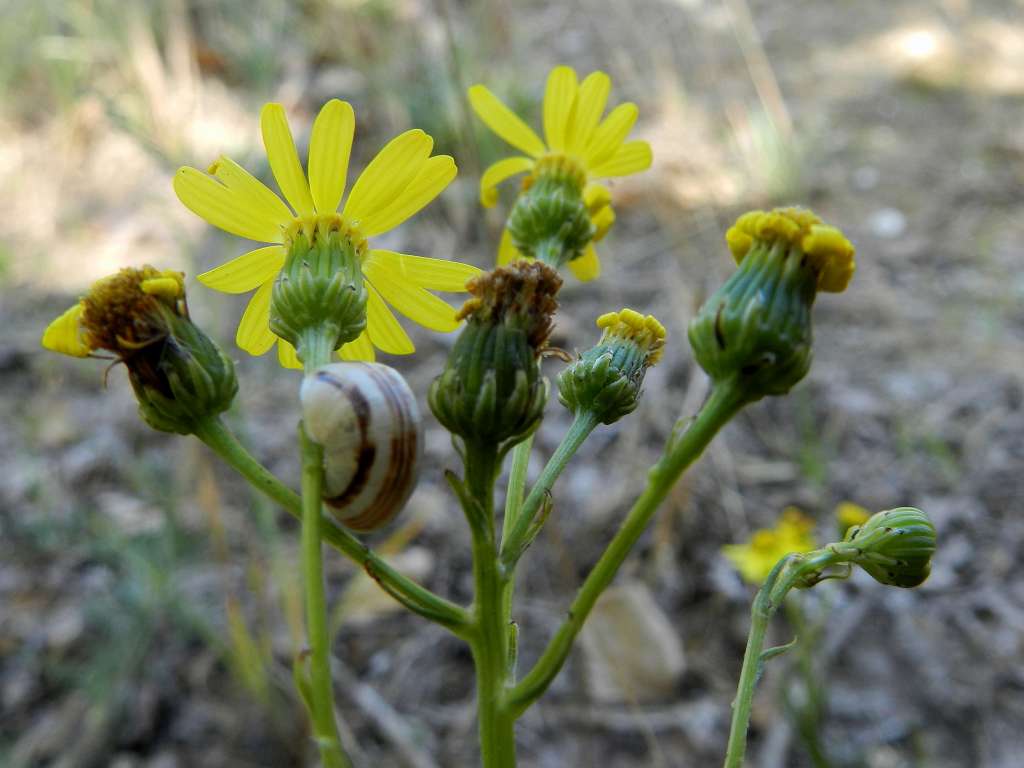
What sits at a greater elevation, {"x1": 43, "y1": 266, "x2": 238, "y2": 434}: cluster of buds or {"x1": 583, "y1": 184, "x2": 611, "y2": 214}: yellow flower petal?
{"x1": 583, "y1": 184, "x2": 611, "y2": 214}: yellow flower petal

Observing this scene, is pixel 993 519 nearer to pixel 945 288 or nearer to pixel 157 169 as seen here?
pixel 945 288

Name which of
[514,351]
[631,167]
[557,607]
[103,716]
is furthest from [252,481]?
[557,607]

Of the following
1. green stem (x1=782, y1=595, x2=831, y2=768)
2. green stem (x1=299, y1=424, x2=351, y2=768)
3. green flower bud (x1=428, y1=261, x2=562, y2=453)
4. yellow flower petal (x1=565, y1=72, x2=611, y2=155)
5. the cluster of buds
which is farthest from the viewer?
green stem (x1=782, y1=595, x2=831, y2=768)

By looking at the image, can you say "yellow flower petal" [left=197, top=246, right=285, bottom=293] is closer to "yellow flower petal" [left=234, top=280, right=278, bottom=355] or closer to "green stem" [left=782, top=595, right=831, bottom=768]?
"yellow flower petal" [left=234, top=280, right=278, bottom=355]

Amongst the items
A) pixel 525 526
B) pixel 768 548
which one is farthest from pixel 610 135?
pixel 768 548

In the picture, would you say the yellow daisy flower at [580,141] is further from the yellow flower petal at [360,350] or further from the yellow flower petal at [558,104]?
the yellow flower petal at [360,350]

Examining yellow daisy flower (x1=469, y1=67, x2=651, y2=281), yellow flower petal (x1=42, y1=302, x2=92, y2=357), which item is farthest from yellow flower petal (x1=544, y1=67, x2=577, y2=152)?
yellow flower petal (x1=42, y1=302, x2=92, y2=357)
